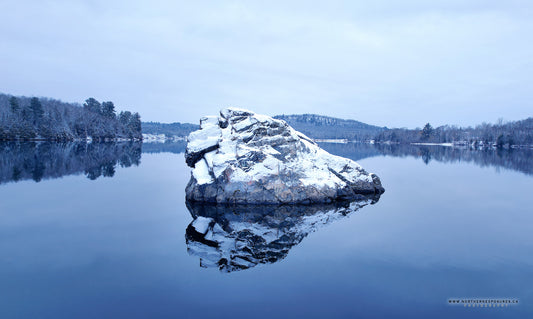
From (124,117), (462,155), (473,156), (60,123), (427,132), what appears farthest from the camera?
(427,132)

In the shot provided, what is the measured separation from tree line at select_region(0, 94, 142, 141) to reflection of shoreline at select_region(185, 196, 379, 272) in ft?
292

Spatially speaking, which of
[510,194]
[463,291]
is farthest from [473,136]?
[463,291]

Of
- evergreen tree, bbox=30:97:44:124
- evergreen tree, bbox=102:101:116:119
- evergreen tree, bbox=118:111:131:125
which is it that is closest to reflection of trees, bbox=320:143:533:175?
evergreen tree, bbox=30:97:44:124

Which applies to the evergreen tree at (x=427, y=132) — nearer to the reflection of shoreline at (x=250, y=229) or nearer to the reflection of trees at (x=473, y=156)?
the reflection of trees at (x=473, y=156)

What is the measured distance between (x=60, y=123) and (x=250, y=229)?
108690mm

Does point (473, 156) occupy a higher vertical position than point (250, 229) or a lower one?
higher

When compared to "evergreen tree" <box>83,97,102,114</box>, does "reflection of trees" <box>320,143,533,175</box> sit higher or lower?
lower

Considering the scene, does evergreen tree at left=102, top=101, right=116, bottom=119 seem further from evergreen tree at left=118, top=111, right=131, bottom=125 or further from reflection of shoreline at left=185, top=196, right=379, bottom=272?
reflection of shoreline at left=185, top=196, right=379, bottom=272

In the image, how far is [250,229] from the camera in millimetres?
14469

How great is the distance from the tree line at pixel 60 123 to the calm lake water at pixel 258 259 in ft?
266

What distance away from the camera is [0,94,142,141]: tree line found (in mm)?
84625

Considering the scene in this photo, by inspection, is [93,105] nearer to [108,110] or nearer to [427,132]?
[108,110]

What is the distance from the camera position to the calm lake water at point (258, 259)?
827cm

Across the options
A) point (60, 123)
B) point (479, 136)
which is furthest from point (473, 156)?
point (60, 123)
